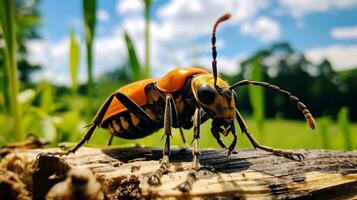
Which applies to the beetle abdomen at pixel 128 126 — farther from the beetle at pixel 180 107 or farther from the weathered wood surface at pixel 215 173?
the weathered wood surface at pixel 215 173

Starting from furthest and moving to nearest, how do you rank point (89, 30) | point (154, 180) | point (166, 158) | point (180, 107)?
point (89, 30) → point (180, 107) → point (166, 158) → point (154, 180)

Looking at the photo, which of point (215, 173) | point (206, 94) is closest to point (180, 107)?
point (206, 94)

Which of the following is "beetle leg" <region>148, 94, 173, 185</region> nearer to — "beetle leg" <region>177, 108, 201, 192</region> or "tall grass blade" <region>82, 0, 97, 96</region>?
"beetle leg" <region>177, 108, 201, 192</region>

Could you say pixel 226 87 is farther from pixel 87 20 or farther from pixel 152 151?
pixel 87 20

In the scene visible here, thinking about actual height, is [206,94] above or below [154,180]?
above

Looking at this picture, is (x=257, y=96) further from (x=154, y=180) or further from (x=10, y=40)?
(x=154, y=180)

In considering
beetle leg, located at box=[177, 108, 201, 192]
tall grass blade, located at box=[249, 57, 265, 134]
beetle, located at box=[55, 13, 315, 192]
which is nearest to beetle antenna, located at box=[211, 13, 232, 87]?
beetle, located at box=[55, 13, 315, 192]

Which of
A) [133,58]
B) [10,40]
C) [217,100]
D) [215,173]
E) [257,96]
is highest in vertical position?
[10,40]

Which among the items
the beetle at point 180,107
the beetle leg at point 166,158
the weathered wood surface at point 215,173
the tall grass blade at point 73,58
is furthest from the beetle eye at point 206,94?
the tall grass blade at point 73,58
